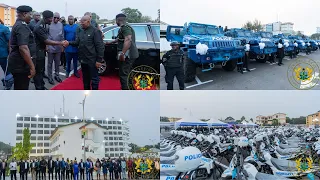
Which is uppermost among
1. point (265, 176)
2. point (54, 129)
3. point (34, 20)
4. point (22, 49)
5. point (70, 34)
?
point (34, 20)

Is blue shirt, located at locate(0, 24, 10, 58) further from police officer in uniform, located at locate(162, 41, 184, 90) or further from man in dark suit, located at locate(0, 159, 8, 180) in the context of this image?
police officer in uniform, located at locate(162, 41, 184, 90)

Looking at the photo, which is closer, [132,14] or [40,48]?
[40,48]

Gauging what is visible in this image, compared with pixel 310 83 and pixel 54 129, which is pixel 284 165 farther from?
pixel 54 129

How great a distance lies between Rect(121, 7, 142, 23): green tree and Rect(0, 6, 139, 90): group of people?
0.19 ft

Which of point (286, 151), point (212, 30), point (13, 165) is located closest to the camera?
point (13, 165)

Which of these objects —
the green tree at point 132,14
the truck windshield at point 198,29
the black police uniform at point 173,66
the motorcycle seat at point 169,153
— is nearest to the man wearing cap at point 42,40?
the green tree at point 132,14

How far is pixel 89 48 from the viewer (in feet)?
10.8

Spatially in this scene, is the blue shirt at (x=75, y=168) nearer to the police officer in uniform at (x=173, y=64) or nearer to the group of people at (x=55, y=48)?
the group of people at (x=55, y=48)

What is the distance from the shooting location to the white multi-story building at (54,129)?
3.55 metres

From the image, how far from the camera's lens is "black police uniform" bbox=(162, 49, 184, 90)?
3.67 m

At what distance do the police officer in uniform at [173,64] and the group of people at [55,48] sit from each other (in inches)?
16.2

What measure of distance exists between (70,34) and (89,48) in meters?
0.35

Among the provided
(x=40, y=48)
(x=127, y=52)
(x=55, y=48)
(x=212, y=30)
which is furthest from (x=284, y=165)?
(x=40, y=48)

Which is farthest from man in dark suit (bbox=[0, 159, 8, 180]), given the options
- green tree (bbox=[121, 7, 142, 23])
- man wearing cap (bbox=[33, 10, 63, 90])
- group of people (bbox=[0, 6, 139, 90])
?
green tree (bbox=[121, 7, 142, 23])
